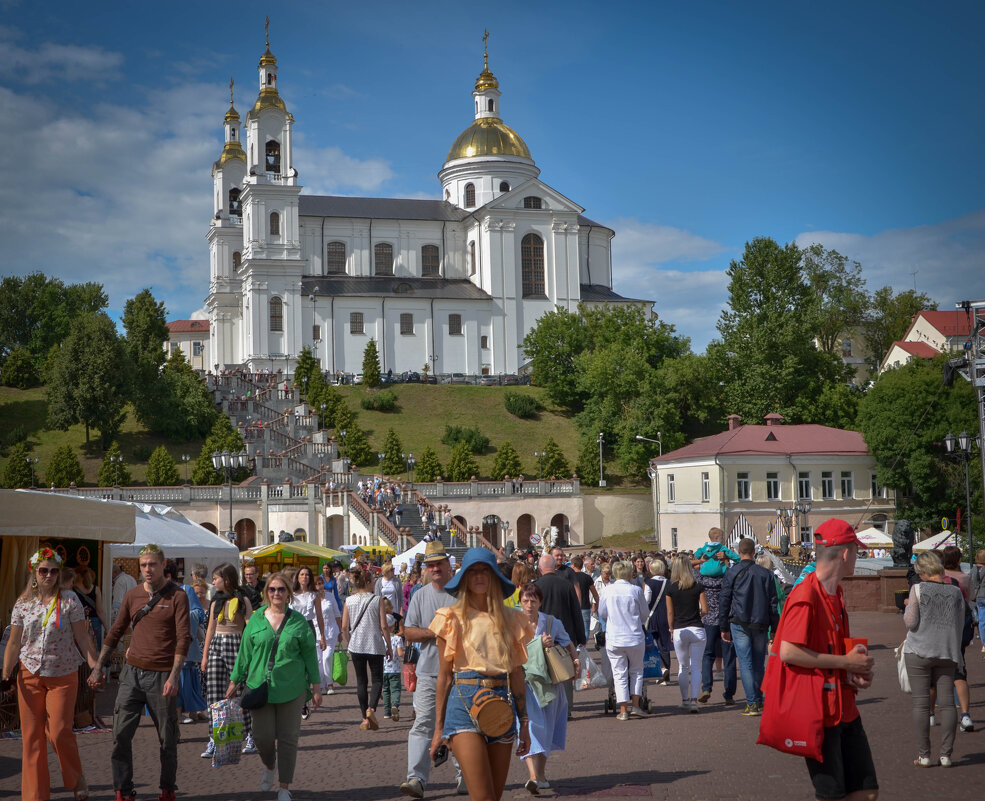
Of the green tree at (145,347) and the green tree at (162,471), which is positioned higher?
the green tree at (145,347)

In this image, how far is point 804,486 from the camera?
53625mm

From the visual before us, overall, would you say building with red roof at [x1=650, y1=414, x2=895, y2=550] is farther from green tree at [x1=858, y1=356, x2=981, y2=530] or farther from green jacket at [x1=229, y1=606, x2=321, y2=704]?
green jacket at [x1=229, y1=606, x2=321, y2=704]

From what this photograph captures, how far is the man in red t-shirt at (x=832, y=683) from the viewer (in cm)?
546

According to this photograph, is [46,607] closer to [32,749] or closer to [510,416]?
[32,749]

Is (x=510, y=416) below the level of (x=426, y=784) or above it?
Result: above

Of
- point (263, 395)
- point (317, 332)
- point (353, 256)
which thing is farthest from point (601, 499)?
point (353, 256)

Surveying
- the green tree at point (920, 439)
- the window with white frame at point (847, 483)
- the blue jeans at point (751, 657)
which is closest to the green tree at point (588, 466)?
the window with white frame at point (847, 483)

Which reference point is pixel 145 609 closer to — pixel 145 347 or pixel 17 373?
pixel 145 347

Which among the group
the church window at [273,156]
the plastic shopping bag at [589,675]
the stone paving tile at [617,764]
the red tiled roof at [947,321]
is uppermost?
the church window at [273,156]

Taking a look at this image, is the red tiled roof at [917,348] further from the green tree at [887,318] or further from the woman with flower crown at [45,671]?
the woman with flower crown at [45,671]

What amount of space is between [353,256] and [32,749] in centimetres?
8136

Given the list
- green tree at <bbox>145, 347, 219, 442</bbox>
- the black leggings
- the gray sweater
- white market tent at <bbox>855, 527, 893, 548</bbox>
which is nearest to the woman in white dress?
the black leggings

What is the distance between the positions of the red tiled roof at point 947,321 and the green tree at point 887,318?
3.35 m

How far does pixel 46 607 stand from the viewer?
841 cm
